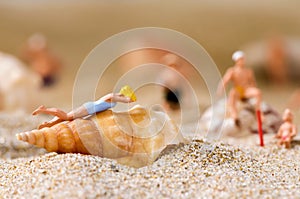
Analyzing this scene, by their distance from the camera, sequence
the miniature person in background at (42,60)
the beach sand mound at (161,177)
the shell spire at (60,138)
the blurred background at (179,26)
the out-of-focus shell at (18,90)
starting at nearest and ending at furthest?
the beach sand mound at (161,177) < the shell spire at (60,138) < the out-of-focus shell at (18,90) < the miniature person in background at (42,60) < the blurred background at (179,26)

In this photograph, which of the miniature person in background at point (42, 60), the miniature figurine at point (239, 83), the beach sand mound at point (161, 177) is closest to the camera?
the beach sand mound at point (161, 177)

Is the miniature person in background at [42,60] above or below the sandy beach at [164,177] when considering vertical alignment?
above

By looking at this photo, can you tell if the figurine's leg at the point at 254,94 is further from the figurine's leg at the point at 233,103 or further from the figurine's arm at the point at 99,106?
the figurine's arm at the point at 99,106

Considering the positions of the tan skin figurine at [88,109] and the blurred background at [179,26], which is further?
the blurred background at [179,26]

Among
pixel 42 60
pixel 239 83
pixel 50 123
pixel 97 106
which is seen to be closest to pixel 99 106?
pixel 97 106

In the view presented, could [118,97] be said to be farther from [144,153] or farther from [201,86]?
[201,86]

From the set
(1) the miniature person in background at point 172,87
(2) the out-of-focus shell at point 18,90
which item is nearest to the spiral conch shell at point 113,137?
(1) the miniature person in background at point 172,87

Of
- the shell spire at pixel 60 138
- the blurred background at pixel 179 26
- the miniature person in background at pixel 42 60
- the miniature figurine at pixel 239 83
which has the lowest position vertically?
the shell spire at pixel 60 138
